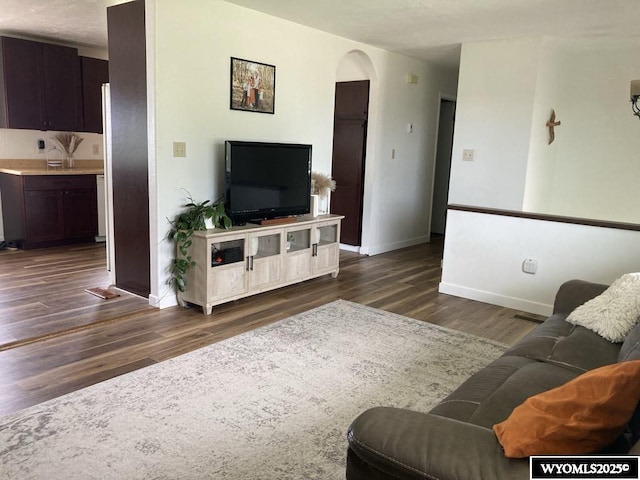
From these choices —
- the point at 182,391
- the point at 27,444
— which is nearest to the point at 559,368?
the point at 182,391

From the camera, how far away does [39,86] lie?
19.1ft

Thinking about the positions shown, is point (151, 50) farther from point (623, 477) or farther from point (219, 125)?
point (623, 477)

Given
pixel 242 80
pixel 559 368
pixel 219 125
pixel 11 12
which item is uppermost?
pixel 11 12

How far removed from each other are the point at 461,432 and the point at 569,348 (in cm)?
118

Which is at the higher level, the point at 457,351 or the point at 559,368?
the point at 559,368

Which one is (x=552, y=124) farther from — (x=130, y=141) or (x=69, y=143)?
(x=69, y=143)

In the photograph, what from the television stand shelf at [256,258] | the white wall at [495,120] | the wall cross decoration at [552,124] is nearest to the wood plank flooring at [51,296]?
the television stand shelf at [256,258]

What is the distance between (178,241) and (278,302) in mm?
957

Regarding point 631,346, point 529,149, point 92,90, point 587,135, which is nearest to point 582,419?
point 631,346

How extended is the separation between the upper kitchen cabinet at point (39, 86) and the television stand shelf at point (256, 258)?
3.35 m

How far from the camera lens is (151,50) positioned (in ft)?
12.0

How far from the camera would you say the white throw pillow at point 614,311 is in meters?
2.32

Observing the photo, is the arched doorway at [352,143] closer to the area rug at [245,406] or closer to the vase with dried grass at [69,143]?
the area rug at [245,406]

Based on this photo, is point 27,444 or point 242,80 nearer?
point 27,444
